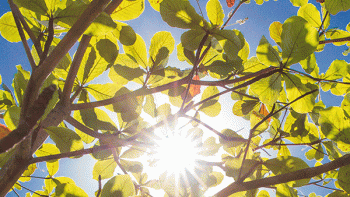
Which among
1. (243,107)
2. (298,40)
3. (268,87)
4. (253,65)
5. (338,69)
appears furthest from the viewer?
(243,107)

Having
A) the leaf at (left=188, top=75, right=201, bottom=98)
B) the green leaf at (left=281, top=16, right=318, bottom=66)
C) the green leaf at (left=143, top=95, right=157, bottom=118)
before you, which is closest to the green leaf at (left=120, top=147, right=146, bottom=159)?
the green leaf at (left=143, top=95, right=157, bottom=118)

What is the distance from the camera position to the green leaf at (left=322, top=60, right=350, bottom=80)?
4.35 ft

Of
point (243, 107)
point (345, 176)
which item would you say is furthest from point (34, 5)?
point (345, 176)

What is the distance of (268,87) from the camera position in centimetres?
109

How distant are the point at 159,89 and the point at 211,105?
0.55 metres

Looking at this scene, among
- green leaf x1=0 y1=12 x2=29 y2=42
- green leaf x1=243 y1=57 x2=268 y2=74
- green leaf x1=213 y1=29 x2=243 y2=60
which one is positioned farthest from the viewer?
green leaf x1=243 y1=57 x2=268 y2=74

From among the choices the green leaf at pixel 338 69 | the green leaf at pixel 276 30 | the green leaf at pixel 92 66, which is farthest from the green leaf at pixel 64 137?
the green leaf at pixel 338 69

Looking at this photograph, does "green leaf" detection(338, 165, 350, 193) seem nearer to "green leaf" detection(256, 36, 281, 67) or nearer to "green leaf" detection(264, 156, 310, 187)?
"green leaf" detection(264, 156, 310, 187)

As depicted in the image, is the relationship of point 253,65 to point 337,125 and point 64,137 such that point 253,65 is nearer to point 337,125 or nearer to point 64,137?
point 337,125

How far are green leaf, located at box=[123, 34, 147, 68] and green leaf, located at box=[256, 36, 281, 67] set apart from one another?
→ 0.58m

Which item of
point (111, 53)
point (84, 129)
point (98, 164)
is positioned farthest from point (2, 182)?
point (98, 164)

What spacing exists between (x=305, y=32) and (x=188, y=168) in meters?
0.87

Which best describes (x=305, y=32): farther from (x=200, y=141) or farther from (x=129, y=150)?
(x=129, y=150)

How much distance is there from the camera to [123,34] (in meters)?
1.02
